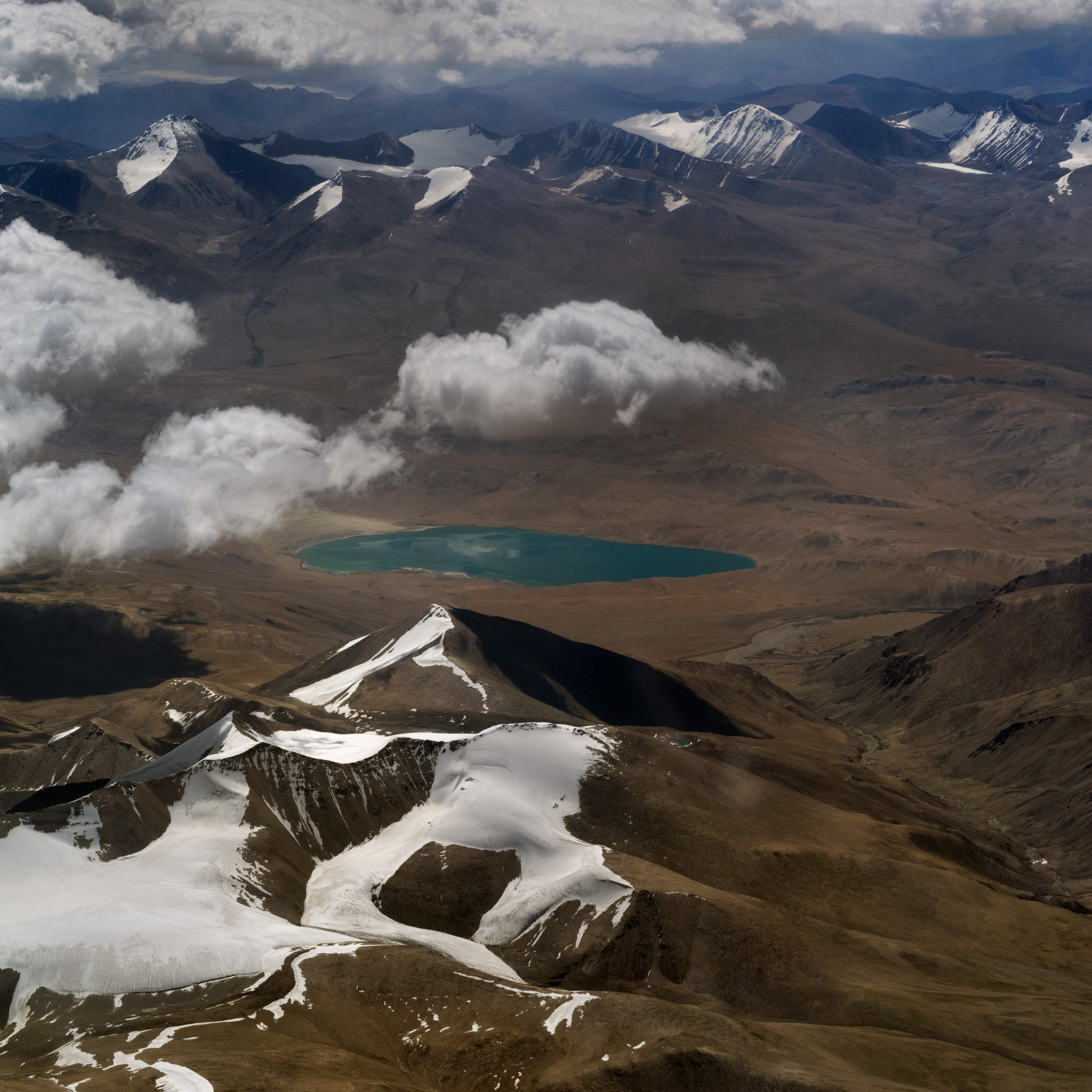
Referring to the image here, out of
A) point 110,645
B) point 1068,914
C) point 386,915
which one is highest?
point 386,915

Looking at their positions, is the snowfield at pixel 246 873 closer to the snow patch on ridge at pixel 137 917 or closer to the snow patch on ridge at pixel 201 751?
the snow patch on ridge at pixel 137 917

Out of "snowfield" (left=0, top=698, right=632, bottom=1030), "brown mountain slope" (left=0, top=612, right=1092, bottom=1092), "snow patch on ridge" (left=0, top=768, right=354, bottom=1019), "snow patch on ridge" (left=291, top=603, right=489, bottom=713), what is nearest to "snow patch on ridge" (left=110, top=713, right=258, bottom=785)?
"snowfield" (left=0, top=698, right=632, bottom=1030)

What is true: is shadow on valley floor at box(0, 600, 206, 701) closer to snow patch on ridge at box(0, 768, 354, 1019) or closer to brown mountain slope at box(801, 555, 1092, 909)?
snow patch on ridge at box(0, 768, 354, 1019)

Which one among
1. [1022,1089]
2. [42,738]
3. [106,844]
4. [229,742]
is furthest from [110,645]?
[1022,1089]

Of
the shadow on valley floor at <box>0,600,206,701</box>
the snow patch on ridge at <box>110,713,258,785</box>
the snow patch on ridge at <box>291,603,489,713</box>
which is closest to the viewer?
the snow patch on ridge at <box>110,713,258,785</box>

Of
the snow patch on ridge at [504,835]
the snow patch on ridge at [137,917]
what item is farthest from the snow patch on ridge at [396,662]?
the snow patch on ridge at [137,917]

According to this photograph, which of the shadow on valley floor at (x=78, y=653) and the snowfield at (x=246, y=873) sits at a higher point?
the snowfield at (x=246, y=873)

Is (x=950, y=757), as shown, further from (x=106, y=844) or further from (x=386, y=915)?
(x=106, y=844)
